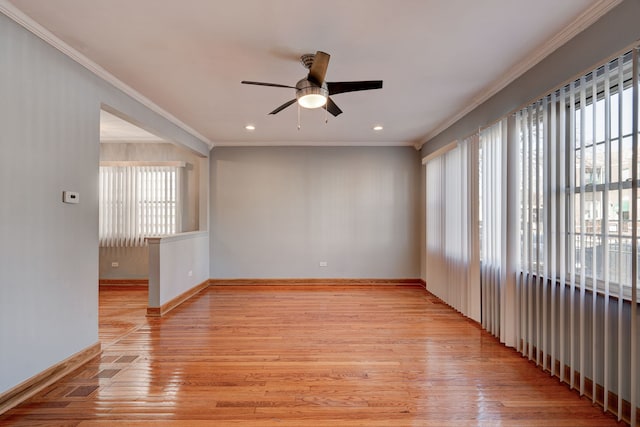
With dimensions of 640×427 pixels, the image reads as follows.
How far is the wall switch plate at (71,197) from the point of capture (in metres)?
2.47

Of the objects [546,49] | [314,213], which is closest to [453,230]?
[546,49]

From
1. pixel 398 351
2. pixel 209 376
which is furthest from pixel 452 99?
pixel 209 376

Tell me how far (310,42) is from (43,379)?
10.7ft

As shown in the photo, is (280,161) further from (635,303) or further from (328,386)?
(635,303)

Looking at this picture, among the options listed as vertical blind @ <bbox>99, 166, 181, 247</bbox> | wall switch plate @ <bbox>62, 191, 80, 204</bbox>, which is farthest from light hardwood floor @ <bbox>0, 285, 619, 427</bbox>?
vertical blind @ <bbox>99, 166, 181, 247</bbox>

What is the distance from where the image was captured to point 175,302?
14.3 feet

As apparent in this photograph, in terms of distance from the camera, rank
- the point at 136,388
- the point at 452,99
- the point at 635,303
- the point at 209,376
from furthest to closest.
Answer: the point at 452,99 < the point at 209,376 < the point at 136,388 < the point at 635,303

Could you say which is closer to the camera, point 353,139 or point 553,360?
point 553,360

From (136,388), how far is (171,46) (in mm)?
2699

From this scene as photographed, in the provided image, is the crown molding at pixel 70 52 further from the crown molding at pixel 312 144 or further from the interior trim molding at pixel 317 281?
the interior trim molding at pixel 317 281

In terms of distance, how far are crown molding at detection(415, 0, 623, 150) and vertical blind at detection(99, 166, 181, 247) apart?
507 centimetres

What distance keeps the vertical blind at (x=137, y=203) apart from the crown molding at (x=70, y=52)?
6.41 feet

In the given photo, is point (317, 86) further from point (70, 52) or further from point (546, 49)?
point (70, 52)

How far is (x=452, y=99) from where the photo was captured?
141 inches
